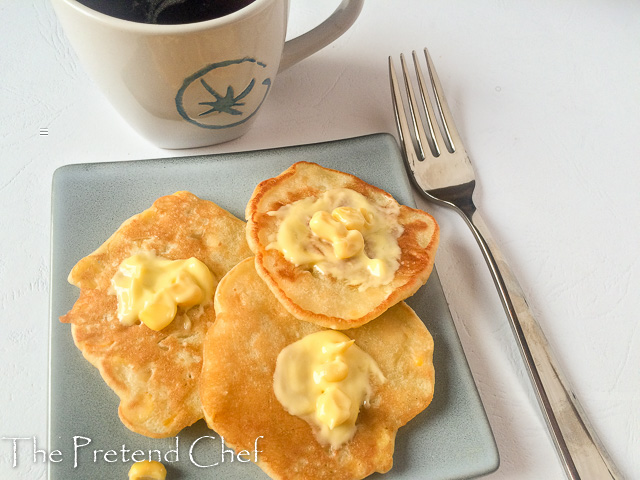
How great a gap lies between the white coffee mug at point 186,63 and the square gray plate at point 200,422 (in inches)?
4.2

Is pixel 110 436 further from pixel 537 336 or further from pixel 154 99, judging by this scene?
pixel 537 336

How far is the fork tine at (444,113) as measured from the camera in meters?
1.59

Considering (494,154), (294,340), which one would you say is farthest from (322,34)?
(294,340)

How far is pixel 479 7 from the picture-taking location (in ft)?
6.80

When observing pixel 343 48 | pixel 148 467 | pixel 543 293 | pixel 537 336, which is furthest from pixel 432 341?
pixel 343 48

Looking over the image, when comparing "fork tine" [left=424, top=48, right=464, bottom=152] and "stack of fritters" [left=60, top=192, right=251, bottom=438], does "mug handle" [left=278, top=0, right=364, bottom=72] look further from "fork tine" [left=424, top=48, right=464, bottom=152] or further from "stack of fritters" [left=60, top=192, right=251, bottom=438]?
"stack of fritters" [left=60, top=192, right=251, bottom=438]

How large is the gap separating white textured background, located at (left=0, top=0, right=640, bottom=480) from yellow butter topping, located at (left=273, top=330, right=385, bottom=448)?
0.33 metres

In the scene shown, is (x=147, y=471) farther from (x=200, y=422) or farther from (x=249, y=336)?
(x=249, y=336)

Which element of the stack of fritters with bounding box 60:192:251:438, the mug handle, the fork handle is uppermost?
the mug handle

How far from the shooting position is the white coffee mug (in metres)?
1.10

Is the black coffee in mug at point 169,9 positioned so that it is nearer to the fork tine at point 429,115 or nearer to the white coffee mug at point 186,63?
the white coffee mug at point 186,63

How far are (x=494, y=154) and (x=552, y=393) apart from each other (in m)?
0.77

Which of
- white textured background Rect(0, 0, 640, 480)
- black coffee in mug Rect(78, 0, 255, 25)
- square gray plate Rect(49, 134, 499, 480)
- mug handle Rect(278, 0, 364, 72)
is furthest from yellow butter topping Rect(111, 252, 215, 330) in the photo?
mug handle Rect(278, 0, 364, 72)

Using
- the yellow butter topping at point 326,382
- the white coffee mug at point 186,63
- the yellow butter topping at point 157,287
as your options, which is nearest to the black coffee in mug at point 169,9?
the white coffee mug at point 186,63
